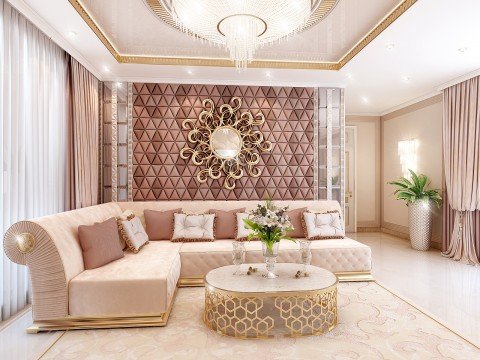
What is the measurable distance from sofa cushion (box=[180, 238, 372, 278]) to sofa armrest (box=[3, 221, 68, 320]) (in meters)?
1.44

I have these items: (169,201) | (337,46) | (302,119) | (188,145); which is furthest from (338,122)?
(169,201)

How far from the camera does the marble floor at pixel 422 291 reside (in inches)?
102

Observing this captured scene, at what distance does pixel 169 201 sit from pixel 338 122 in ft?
9.95

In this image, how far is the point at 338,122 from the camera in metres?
5.42

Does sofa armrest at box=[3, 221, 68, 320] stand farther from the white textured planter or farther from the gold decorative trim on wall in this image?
the white textured planter

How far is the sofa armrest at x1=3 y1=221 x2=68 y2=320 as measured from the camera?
267 cm

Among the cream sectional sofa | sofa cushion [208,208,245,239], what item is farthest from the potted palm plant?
the cream sectional sofa

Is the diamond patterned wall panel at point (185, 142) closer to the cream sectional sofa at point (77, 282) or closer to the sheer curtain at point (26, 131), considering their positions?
the sheer curtain at point (26, 131)

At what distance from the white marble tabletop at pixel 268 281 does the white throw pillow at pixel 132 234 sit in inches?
46.3

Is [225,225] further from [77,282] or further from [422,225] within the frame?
[422,225]

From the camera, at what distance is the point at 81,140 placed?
14.1ft

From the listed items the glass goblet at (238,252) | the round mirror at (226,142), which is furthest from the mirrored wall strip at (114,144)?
the glass goblet at (238,252)

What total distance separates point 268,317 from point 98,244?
178 centimetres

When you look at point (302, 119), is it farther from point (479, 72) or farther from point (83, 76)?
point (83, 76)
